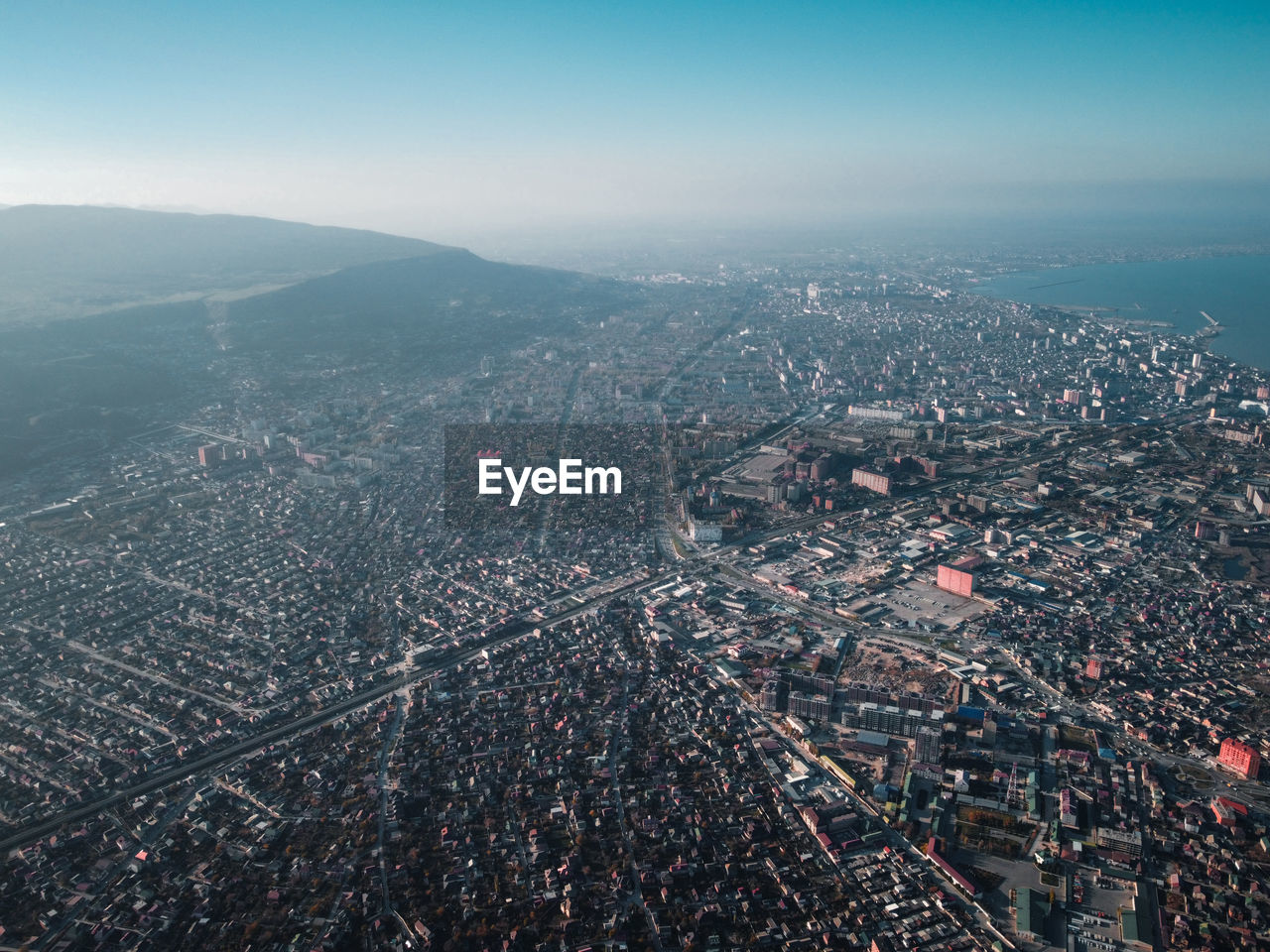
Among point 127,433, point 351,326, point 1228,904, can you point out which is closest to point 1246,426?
point 1228,904

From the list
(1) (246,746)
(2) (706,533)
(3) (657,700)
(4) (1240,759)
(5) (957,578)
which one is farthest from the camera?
(2) (706,533)

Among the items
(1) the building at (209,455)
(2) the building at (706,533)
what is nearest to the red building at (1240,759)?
(2) the building at (706,533)

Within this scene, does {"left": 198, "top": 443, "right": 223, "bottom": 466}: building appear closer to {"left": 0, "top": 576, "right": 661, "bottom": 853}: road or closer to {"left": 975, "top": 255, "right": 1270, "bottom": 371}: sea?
{"left": 0, "top": 576, "right": 661, "bottom": 853}: road

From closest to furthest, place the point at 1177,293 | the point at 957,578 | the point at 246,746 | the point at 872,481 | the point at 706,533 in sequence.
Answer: the point at 246,746 → the point at 957,578 → the point at 706,533 → the point at 872,481 → the point at 1177,293

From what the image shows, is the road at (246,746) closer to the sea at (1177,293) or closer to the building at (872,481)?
the building at (872,481)

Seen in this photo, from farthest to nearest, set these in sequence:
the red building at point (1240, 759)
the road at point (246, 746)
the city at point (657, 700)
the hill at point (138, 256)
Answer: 1. the hill at point (138, 256)
2. the red building at point (1240, 759)
3. the road at point (246, 746)
4. the city at point (657, 700)

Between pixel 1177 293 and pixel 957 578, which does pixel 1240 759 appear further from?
pixel 1177 293

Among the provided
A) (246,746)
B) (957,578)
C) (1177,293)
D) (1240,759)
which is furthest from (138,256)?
(1177,293)
